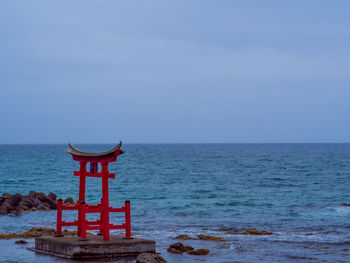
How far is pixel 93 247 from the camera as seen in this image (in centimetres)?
2031

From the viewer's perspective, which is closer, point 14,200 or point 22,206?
point 22,206

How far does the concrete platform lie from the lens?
66.1ft

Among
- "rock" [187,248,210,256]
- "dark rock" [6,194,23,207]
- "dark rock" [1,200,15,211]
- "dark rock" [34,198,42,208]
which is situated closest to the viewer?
"rock" [187,248,210,256]

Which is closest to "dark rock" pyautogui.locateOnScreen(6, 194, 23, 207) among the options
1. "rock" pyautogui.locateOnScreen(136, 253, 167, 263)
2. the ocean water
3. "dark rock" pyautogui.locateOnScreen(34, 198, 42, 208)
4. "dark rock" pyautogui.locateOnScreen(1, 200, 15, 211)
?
"dark rock" pyautogui.locateOnScreen(1, 200, 15, 211)

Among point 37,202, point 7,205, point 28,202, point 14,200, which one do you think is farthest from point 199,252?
point 37,202

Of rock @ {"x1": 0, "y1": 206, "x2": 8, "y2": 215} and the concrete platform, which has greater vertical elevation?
the concrete platform

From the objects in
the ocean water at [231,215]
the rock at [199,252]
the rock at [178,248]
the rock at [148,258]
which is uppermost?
the rock at [148,258]

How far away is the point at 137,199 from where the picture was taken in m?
52.3

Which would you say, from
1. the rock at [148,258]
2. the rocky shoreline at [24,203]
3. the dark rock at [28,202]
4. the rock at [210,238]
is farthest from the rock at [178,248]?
the dark rock at [28,202]

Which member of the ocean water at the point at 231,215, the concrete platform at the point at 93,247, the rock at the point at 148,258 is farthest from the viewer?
the ocean water at the point at 231,215

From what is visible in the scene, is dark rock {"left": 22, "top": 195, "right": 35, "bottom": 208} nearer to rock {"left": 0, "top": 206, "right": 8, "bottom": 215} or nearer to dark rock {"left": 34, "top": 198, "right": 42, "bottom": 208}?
dark rock {"left": 34, "top": 198, "right": 42, "bottom": 208}

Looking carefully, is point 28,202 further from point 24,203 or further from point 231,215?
point 231,215

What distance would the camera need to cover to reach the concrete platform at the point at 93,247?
20156 mm

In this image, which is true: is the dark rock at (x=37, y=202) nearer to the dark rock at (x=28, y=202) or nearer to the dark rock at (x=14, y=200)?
the dark rock at (x=28, y=202)
